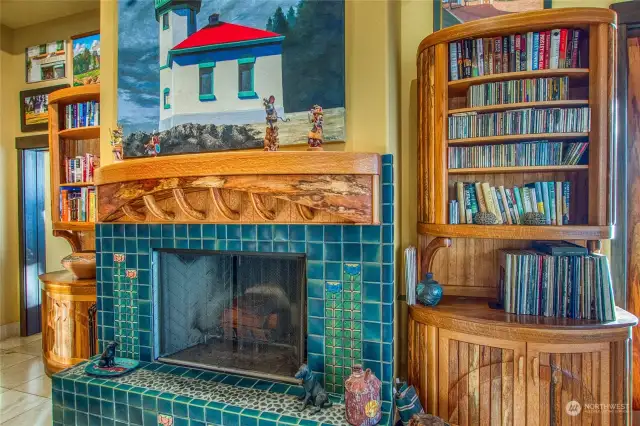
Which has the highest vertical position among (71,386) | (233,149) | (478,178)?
(233,149)

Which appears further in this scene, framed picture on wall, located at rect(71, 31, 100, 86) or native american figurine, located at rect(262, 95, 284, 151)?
framed picture on wall, located at rect(71, 31, 100, 86)

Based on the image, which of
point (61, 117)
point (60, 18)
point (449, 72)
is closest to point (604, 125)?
point (449, 72)

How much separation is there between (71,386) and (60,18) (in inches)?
131

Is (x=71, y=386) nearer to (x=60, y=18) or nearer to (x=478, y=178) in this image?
(x=478, y=178)

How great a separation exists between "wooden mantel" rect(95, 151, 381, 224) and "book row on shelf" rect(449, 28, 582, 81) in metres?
0.80

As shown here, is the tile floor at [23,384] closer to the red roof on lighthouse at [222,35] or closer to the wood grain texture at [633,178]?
the red roof on lighthouse at [222,35]

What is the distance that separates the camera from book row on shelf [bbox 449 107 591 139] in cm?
180

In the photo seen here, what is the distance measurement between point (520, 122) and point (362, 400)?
155cm

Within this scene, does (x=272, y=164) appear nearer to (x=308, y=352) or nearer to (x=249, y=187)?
(x=249, y=187)

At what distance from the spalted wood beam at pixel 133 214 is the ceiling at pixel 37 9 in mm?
2267

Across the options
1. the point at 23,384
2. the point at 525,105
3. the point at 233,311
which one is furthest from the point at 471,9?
the point at 23,384

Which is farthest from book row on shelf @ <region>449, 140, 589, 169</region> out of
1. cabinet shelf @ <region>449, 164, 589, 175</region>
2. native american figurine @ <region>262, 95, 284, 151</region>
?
native american figurine @ <region>262, 95, 284, 151</region>

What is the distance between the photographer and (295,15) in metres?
1.93

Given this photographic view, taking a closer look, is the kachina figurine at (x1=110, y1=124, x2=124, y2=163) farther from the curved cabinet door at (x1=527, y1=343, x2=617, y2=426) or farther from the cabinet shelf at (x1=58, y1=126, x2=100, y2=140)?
the curved cabinet door at (x1=527, y1=343, x2=617, y2=426)
